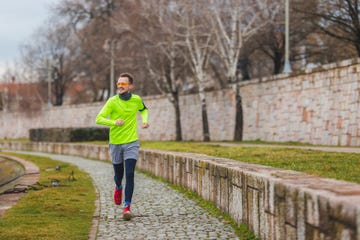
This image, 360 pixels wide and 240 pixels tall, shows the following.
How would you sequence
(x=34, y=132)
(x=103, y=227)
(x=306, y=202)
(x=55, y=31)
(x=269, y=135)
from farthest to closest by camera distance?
(x=55, y=31) < (x=34, y=132) < (x=269, y=135) < (x=103, y=227) < (x=306, y=202)

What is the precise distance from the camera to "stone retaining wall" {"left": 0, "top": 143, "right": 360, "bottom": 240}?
13.5 ft

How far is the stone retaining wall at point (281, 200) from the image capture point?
4.11m

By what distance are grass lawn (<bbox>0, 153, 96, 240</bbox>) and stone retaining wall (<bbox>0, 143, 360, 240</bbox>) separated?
5.88 ft

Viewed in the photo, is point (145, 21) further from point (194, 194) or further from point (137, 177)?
point (194, 194)

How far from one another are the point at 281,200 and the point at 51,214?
384cm

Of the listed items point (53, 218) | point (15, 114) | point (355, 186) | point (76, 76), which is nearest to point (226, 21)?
point (53, 218)

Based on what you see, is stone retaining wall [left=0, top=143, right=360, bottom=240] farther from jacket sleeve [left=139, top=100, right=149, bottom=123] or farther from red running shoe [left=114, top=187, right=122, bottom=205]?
red running shoe [left=114, top=187, right=122, bottom=205]

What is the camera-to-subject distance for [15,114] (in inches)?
2384

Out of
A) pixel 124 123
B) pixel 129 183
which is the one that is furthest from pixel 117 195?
pixel 124 123

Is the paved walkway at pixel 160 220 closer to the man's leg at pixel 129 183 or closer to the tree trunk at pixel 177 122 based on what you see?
the man's leg at pixel 129 183

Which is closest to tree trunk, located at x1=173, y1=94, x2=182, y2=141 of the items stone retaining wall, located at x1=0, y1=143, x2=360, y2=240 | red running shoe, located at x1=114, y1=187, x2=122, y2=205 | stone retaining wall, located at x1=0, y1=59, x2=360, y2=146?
stone retaining wall, located at x1=0, y1=59, x2=360, y2=146

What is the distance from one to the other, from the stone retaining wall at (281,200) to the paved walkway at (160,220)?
1.13ft

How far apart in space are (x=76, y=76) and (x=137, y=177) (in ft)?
150

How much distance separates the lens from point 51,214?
8.16 m
